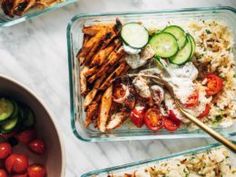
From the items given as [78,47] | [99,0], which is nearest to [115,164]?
[78,47]

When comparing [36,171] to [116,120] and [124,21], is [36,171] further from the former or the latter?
[124,21]

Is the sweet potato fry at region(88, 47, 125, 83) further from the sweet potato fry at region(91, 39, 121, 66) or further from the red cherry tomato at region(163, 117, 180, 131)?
the red cherry tomato at region(163, 117, 180, 131)

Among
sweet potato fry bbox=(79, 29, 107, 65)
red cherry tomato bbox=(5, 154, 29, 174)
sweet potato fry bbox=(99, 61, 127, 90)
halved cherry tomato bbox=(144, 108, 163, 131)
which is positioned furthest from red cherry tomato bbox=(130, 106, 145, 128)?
red cherry tomato bbox=(5, 154, 29, 174)

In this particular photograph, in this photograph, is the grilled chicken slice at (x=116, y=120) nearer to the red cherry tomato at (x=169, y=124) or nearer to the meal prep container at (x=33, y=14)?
the red cherry tomato at (x=169, y=124)

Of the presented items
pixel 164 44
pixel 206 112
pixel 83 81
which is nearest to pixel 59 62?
pixel 83 81

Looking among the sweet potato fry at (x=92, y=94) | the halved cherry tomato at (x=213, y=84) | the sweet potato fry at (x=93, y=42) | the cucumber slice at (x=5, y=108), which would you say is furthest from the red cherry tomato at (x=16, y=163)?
the halved cherry tomato at (x=213, y=84)

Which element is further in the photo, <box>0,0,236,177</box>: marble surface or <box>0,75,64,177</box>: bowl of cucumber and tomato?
<box>0,0,236,177</box>: marble surface
